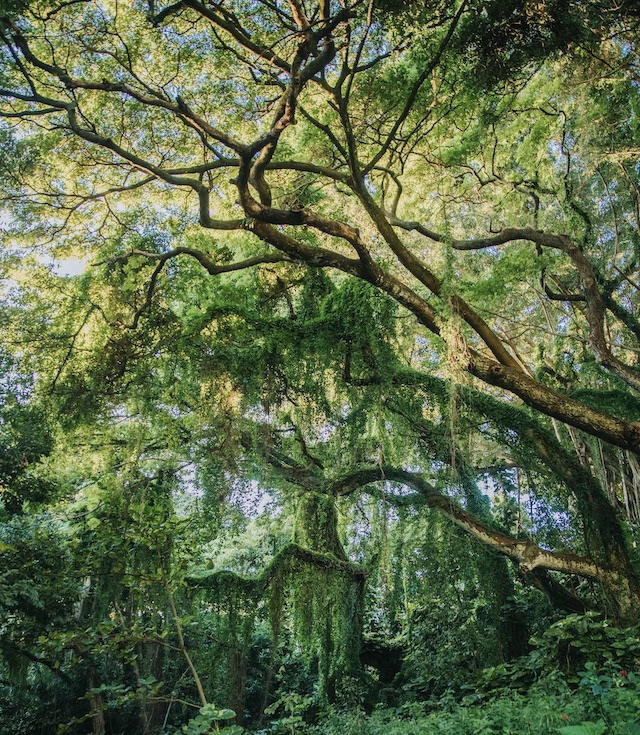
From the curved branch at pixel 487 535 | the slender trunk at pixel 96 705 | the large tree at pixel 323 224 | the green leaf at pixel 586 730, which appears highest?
the large tree at pixel 323 224

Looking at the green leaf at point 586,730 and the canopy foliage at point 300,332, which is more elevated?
the canopy foliage at point 300,332

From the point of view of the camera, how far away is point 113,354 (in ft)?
17.6

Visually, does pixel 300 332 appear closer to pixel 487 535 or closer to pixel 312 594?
pixel 487 535

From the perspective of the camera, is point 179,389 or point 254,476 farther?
point 254,476

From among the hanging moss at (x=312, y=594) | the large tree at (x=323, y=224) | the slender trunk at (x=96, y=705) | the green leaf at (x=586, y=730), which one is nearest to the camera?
the green leaf at (x=586, y=730)

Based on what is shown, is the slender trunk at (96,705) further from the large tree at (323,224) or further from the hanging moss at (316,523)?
the large tree at (323,224)

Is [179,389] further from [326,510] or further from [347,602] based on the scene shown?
[347,602]

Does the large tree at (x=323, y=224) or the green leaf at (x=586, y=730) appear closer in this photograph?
the green leaf at (x=586, y=730)

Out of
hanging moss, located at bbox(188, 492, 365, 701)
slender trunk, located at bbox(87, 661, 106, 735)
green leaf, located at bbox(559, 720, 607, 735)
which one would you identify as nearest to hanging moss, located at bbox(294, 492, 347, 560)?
hanging moss, located at bbox(188, 492, 365, 701)

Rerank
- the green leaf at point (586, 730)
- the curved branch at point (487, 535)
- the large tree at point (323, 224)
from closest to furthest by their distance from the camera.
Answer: the green leaf at point (586, 730) < the large tree at point (323, 224) < the curved branch at point (487, 535)

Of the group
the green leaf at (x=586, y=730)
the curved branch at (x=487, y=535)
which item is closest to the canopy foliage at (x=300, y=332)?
the curved branch at (x=487, y=535)

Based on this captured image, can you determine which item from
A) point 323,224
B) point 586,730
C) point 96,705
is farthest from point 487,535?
point 96,705

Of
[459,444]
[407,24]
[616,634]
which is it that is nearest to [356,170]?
[407,24]

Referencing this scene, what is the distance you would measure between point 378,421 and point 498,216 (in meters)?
5.62
